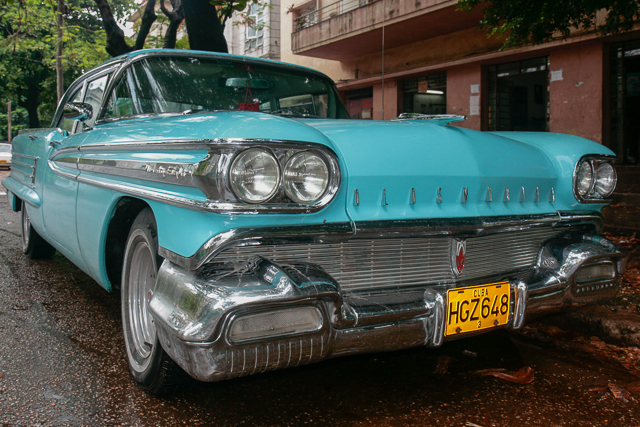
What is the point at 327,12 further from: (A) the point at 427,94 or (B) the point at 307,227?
→ (B) the point at 307,227

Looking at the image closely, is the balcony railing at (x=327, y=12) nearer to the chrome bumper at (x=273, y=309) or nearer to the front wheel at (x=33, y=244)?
the front wheel at (x=33, y=244)

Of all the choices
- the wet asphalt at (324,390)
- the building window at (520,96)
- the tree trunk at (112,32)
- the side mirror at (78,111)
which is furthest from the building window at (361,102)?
the wet asphalt at (324,390)

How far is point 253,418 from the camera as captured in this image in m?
1.97

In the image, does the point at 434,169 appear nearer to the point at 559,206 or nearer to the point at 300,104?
the point at 559,206

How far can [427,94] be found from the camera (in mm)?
13297

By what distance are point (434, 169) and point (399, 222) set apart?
29 cm

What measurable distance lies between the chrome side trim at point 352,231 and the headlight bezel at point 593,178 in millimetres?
263

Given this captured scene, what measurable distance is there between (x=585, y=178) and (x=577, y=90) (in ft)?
27.9

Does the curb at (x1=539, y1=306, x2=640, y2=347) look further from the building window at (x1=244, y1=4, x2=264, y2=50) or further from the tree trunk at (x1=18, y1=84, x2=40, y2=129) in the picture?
the tree trunk at (x1=18, y1=84, x2=40, y2=129)

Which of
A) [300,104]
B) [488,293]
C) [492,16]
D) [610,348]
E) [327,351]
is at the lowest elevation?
[610,348]

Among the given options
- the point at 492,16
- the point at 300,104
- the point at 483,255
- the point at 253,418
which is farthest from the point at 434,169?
the point at 492,16

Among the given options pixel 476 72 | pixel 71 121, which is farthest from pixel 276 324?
pixel 476 72

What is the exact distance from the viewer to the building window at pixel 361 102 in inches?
587

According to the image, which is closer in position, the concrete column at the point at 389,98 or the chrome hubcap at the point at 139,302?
the chrome hubcap at the point at 139,302
